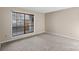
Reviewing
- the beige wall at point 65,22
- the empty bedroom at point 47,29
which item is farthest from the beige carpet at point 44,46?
the beige wall at point 65,22

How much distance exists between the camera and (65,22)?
4340 millimetres

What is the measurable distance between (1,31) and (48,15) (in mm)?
2687

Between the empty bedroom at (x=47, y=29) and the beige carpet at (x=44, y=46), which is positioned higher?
the empty bedroom at (x=47, y=29)

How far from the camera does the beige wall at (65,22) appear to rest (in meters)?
3.97

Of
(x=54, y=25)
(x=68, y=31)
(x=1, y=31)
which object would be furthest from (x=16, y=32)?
(x=68, y=31)

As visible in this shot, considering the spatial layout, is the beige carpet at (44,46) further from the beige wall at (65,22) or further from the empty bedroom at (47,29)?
the beige wall at (65,22)

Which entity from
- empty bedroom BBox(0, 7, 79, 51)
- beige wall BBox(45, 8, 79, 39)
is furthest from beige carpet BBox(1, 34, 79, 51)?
beige wall BBox(45, 8, 79, 39)

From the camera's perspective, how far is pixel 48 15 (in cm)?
508

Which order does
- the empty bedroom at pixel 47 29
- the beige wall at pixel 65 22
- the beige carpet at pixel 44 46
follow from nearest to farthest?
1. the beige carpet at pixel 44 46
2. the empty bedroom at pixel 47 29
3. the beige wall at pixel 65 22

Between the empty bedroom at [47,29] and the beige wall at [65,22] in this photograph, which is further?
the beige wall at [65,22]

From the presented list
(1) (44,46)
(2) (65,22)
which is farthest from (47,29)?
(1) (44,46)

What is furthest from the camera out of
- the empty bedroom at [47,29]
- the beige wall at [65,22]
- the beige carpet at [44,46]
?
the beige wall at [65,22]

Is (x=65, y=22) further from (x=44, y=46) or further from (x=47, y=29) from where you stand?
(x=44, y=46)
